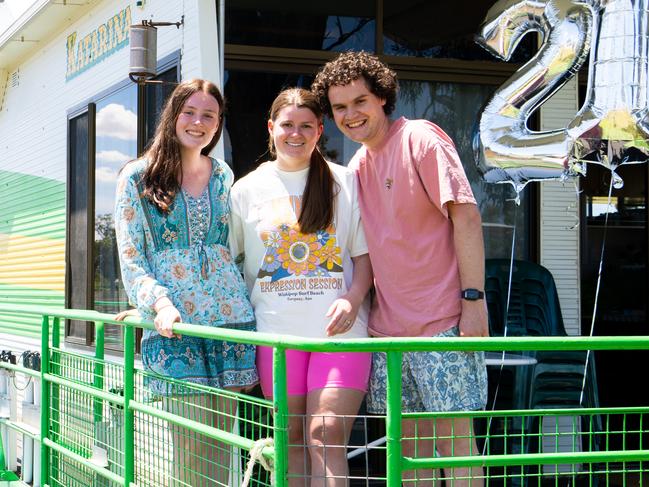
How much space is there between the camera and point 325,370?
3.40m

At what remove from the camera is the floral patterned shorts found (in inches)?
137

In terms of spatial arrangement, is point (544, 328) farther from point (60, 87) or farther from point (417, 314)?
point (60, 87)

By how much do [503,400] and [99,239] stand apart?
3721mm

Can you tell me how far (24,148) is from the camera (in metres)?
10.2

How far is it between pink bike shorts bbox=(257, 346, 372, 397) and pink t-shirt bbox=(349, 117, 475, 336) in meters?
0.20

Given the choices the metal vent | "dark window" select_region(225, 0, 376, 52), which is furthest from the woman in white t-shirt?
the metal vent

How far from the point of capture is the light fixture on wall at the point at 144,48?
609 centimetres

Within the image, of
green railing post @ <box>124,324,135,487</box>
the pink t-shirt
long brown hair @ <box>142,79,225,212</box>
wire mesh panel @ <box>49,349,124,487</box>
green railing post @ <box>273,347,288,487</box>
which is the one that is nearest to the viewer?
green railing post @ <box>273,347,288,487</box>

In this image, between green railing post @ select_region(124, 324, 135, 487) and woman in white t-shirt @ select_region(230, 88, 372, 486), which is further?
green railing post @ select_region(124, 324, 135, 487)

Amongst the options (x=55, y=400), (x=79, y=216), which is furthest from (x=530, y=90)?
(x=79, y=216)

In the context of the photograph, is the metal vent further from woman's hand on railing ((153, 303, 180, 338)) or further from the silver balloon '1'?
woman's hand on railing ((153, 303, 180, 338))

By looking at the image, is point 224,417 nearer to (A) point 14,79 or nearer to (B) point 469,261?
(B) point 469,261

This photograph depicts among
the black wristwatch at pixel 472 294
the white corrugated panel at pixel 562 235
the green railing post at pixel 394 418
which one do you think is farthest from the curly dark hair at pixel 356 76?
the white corrugated panel at pixel 562 235

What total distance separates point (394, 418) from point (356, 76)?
4.65 feet
